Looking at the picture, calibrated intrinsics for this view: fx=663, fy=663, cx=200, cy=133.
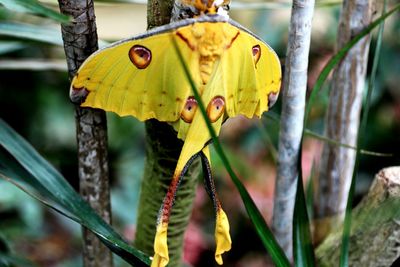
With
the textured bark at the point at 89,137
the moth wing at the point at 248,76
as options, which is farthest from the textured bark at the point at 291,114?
the textured bark at the point at 89,137

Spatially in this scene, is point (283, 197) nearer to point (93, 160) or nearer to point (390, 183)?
point (390, 183)

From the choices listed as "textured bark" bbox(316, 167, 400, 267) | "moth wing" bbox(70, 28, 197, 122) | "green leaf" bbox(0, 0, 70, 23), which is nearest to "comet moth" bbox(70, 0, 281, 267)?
"moth wing" bbox(70, 28, 197, 122)

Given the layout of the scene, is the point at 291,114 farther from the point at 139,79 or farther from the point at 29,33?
the point at 29,33

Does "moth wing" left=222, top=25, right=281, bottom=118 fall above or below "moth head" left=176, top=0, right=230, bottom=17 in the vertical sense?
below

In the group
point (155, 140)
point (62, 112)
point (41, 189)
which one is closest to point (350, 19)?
point (155, 140)

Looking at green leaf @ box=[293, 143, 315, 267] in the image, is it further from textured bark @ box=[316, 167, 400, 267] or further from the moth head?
the moth head
